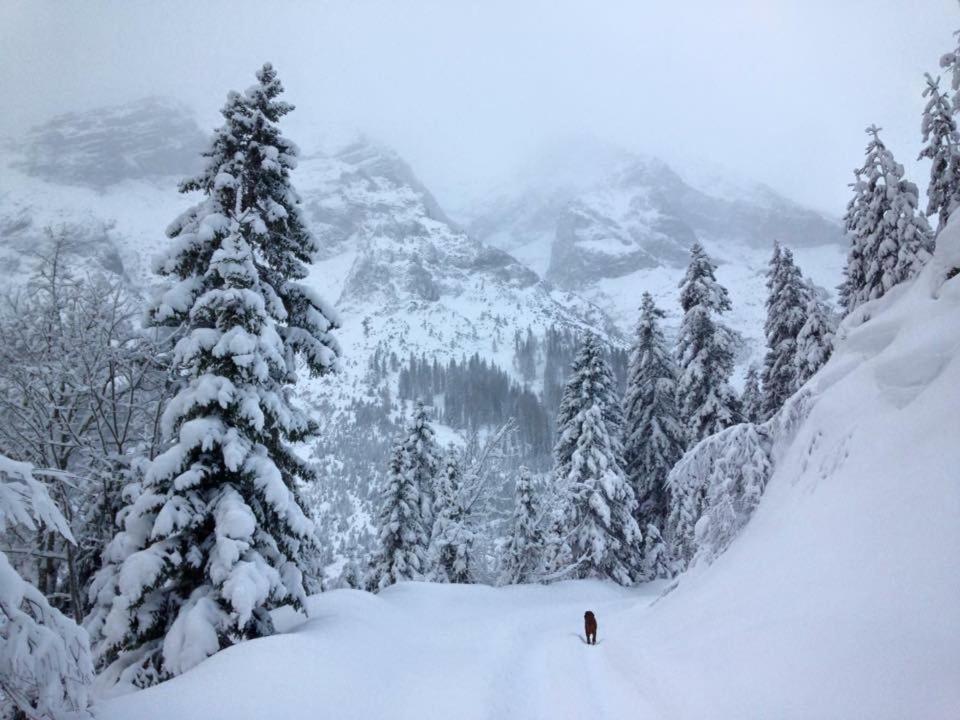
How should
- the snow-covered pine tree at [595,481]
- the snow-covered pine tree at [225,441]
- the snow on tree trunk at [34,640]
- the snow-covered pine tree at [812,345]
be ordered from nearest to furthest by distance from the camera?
1. the snow on tree trunk at [34,640]
2. the snow-covered pine tree at [225,441]
3. the snow-covered pine tree at [812,345]
4. the snow-covered pine tree at [595,481]

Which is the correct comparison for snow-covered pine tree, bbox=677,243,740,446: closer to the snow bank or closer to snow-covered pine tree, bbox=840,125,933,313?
snow-covered pine tree, bbox=840,125,933,313

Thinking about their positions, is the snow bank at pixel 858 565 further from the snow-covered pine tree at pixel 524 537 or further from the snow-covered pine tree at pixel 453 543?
the snow-covered pine tree at pixel 524 537

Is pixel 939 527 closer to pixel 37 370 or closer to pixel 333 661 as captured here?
pixel 333 661

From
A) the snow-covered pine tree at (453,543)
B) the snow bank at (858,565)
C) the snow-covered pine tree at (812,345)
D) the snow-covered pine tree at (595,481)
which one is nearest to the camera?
the snow bank at (858,565)

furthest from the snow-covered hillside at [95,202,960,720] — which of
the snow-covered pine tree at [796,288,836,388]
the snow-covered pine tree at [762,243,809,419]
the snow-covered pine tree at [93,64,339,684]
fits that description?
the snow-covered pine tree at [762,243,809,419]

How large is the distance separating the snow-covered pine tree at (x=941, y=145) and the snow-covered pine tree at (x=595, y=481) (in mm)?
16049

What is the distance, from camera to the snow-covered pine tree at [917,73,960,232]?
57.3 ft

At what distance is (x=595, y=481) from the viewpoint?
1099 inches

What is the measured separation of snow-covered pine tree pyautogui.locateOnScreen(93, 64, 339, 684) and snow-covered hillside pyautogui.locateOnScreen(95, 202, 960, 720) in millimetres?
1415

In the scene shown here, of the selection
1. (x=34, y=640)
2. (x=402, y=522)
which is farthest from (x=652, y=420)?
(x=34, y=640)

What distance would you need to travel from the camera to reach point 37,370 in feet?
45.4

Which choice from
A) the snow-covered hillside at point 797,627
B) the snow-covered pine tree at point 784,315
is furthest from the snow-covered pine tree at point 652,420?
the snow-covered hillside at point 797,627

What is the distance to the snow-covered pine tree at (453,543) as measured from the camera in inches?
1261

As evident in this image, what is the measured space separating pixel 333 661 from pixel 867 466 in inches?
349
